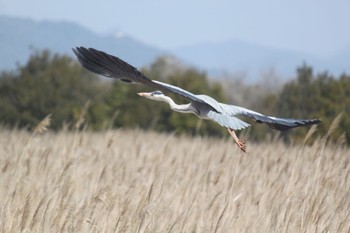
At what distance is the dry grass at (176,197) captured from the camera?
414 centimetres

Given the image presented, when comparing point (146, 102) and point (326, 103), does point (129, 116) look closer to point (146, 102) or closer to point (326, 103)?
point (146, 102)

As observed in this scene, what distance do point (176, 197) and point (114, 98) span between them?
21.8 m

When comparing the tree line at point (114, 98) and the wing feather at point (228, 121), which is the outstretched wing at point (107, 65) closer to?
the wing feather at point (228, 121)

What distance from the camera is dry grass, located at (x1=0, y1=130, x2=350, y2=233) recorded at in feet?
13.6

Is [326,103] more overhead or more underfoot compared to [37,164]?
more overhead

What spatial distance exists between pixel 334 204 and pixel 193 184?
103cm

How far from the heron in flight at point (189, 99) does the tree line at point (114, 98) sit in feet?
55.2

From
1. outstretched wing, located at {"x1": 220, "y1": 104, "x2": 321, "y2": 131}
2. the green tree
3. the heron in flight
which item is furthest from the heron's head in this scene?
the green tree

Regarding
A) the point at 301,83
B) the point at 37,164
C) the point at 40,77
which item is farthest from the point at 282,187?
the point at 40,77

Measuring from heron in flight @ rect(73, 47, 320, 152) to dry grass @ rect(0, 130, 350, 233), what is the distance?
1.47ft

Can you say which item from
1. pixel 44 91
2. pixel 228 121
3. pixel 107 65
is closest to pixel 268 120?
pixel 228 121

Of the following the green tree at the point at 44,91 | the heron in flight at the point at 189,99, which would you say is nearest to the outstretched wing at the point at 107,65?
the heron in flight at the point at 189,99

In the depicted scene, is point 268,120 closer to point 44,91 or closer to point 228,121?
point 228,121

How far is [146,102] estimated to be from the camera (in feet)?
86.7
